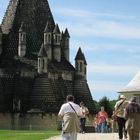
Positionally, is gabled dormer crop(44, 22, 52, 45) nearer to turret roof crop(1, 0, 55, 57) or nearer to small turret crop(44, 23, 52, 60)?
small turret crop(44, 23, 52, 60)

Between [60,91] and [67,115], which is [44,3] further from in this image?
[67,115]

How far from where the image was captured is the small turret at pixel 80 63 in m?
80.3

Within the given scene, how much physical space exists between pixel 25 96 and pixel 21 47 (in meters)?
7.25

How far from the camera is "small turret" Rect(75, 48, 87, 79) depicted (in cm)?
8032

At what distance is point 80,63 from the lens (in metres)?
80.8

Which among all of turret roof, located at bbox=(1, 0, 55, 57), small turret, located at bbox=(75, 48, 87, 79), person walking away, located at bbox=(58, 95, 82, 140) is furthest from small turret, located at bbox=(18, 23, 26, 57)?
person walking away, located at bbox=(58, 95, 82, 140)

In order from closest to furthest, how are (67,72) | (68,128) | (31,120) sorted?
(68,128), (31,120), (67,72)

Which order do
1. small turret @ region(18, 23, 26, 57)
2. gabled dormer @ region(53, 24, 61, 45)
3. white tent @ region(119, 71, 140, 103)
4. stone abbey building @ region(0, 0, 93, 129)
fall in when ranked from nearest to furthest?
white tent @ region(119, 71, 140, 103), stone abbey building @ region(0, 0, 93, 129), small turret @ region(18, 23, 26, 57), gabled dormer @ region(53, 24, 61, 45)

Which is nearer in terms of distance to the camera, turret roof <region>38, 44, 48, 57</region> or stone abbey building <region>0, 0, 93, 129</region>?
stone abbey building <region>0, 0, 93, 129</region>

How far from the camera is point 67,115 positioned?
71.9 ft

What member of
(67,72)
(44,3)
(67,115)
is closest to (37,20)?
(44,3)

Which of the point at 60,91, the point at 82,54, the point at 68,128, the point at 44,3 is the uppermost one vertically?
the point at 44,3

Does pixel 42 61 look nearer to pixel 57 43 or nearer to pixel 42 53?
pixel 42 53

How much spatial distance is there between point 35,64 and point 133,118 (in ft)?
173
